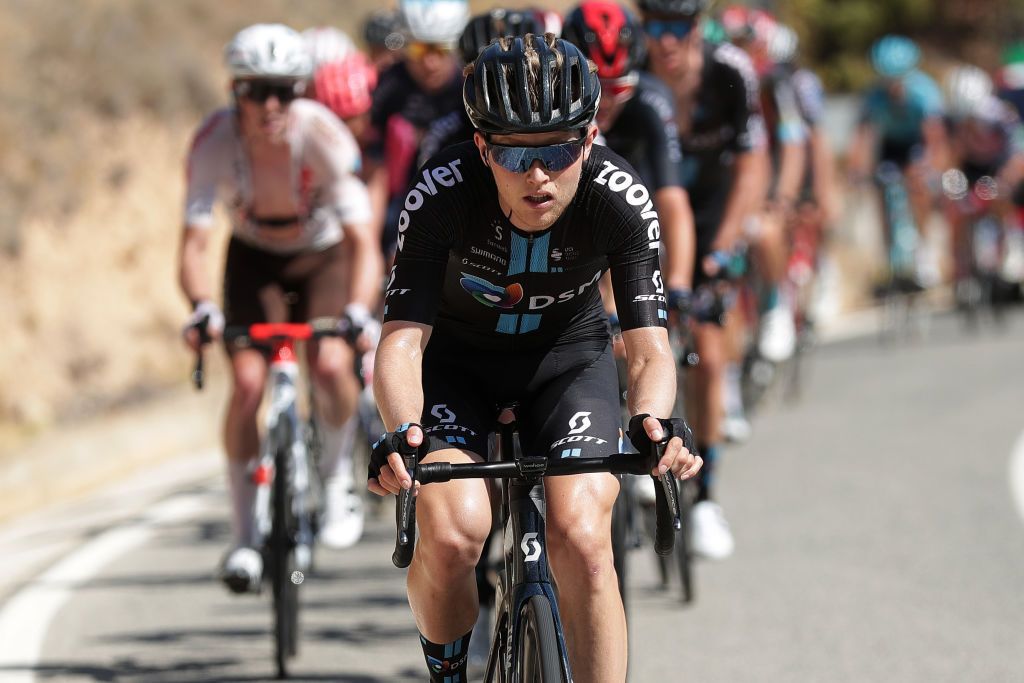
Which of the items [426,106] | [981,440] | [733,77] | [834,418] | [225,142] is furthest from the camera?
[834,418]

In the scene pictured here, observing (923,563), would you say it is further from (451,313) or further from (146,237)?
(146,237)

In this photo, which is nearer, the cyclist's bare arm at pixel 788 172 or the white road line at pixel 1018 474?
the white road line at pixel 1018 474

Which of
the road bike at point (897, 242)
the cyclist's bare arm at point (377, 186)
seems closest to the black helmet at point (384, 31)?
the cyclist's bare arm at point (377, 186)

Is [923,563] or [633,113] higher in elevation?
[633,113]

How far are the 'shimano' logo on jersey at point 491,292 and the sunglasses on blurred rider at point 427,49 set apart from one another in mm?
4346

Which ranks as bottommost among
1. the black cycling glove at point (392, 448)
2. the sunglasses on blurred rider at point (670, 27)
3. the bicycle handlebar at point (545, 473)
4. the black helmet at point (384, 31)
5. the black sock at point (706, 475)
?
the bicycle handlebar at point (545, 473)

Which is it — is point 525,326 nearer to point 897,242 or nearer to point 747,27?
point 747,27

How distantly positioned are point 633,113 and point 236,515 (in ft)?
7.64

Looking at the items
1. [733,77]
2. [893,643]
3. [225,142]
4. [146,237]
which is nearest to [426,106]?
[733,77]

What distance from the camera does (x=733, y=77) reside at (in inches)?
326

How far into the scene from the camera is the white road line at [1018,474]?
9055 millimetres

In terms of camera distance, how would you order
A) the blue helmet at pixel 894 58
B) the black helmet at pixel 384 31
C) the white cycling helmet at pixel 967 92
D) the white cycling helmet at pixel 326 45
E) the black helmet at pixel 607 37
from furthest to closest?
the white cycling helmet at pixel 967 92 → the blue helmet at pixel 894 58 → the black helmet at pixel 384 31 → the white cycling helmet at pixel 326 45 → the black helmet at pixel 607 37

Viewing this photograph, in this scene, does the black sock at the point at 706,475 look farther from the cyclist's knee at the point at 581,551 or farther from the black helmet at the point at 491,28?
the cyclist's knee at the point at 581,551

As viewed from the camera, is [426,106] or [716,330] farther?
[426,106]
